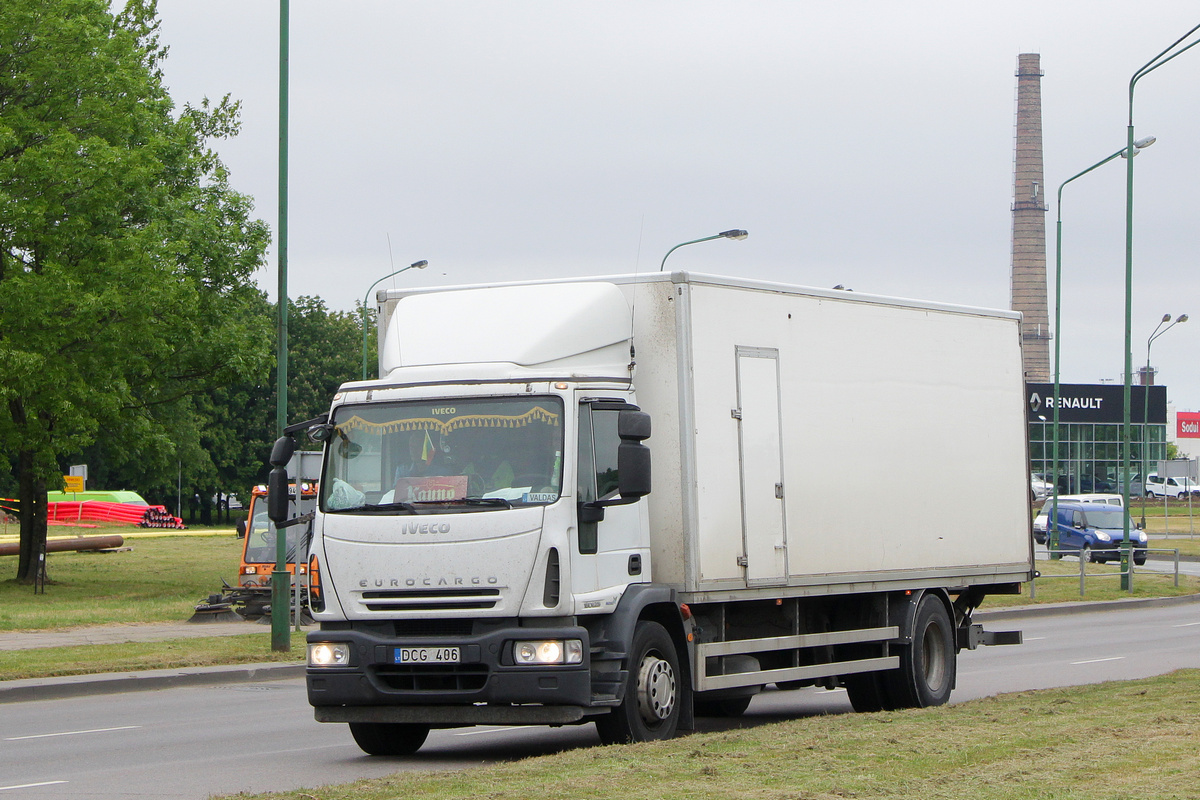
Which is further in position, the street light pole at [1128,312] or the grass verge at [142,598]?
the street light pole at [1128,312]

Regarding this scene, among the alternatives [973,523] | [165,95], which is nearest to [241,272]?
[165,95]

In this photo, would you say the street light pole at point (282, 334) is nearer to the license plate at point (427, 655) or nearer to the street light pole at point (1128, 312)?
the license plate at point (427, 655)

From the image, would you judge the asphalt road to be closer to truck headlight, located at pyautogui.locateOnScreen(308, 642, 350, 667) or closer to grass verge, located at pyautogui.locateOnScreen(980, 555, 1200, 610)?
truck headlight, located at pyautogui.locateOnScreen(308, 642, 350, 667)

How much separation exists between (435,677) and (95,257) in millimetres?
21402

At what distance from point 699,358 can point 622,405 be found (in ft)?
2.72

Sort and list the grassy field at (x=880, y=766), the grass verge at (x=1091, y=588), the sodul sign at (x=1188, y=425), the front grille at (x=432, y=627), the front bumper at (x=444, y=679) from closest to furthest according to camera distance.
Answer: the grassy field at (x=880, y=766)
the front bumper at (x=444, y=679)
the front grille at (x=432, y=627)
the grass verge at (x=1091, y=588)
the sodul sign at (x=1188, y=425)

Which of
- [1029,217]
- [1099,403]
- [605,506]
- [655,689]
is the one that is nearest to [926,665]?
[655,689]

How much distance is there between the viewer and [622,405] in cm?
1043

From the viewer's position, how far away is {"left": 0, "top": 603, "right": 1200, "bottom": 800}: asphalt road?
33.6ft

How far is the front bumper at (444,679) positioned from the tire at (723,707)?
3.88m

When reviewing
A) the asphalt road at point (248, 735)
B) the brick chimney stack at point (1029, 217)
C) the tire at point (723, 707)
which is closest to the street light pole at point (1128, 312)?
the asphalt road at point (248, 735)

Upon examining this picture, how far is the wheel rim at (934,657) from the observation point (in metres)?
13.7

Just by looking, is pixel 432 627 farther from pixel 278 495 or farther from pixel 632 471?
pixel 632 471

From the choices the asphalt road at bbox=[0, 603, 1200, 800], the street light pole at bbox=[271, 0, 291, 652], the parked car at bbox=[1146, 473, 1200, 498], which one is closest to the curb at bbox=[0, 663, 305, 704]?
the asphalt road at bbox=[0, 603, 1200, 800]
